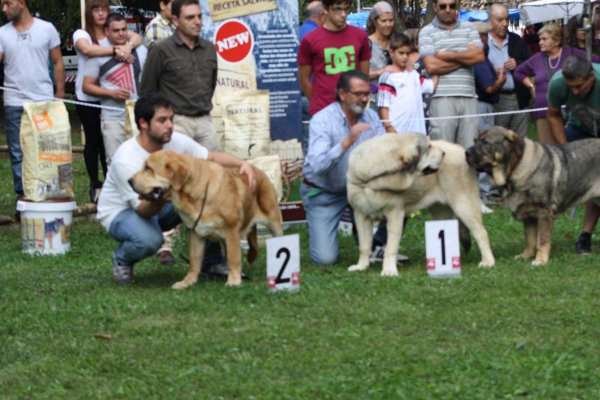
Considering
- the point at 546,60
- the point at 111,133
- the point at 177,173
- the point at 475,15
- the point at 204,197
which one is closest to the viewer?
the point at 177,173

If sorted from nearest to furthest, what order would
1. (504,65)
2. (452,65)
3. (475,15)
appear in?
(452,65), (504,65), (475,15)

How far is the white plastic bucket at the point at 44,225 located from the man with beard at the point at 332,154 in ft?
6.82

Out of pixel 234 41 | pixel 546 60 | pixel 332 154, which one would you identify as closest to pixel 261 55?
pixel 234 41

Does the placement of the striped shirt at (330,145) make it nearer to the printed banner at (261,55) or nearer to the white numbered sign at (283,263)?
the white numbered sign at (283,263)

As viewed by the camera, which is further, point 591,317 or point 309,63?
point 309,63

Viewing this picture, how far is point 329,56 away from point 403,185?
2.11m

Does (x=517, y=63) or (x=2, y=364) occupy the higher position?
(x=517, y=63)

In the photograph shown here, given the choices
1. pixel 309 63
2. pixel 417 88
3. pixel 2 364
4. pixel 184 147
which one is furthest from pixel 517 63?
pixel 2 364

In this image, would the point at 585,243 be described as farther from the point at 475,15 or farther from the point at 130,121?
the point at 475,15

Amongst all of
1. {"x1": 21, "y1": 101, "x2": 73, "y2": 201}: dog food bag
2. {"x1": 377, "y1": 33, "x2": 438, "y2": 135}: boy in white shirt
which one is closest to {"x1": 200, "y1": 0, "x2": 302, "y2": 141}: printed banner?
{"x1": 377, "y1": 33, "x2": 438, "y2": 135}: boy in white shirt

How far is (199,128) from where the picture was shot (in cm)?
797

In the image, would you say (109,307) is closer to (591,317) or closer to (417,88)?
(591,317)

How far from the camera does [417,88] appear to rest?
9742 millimetres

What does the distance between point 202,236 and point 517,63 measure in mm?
5954
